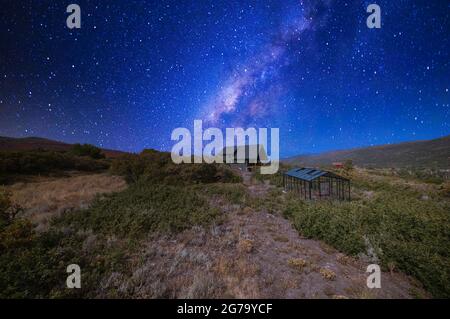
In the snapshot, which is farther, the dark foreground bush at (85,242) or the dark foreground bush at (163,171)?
the dark foreground bush at (163,171)

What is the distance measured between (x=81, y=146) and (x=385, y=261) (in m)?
48.6

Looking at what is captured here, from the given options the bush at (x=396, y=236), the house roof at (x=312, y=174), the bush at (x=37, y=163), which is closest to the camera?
the bush at (x=396, y=236)

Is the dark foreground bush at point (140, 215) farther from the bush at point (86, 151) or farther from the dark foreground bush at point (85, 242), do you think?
the bush at point (86, 151)

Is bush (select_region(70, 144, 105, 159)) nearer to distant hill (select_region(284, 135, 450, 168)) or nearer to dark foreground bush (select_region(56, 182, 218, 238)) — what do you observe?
Result: dark foreground bush (select_region(56, 182, 218, 238))

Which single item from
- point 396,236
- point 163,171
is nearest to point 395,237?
point 396,236

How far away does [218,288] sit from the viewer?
505 centimetres

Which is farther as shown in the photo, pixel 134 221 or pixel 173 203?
pixel 173 203

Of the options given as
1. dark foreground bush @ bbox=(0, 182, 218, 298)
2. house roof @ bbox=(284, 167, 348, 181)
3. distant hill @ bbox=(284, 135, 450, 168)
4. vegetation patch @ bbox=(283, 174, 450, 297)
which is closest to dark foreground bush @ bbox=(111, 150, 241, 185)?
dark foreground bush @ bbox=(0, 182, 218, 298)

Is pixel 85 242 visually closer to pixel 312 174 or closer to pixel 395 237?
pixel 395 237

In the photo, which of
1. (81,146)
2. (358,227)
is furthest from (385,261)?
(81,146)

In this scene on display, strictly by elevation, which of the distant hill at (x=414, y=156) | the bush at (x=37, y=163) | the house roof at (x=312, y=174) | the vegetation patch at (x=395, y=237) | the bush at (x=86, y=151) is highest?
the distant hill at (x=414, y=156)

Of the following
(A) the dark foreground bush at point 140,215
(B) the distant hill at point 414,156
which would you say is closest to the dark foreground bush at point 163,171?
(A) the dark foreground bush at point 140,215
